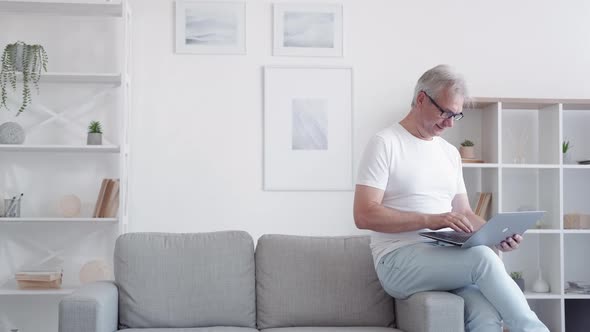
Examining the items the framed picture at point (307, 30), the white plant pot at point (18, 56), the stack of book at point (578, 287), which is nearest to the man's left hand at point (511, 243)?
the stack of book at point (578, 287)

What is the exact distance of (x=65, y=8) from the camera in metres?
4.69

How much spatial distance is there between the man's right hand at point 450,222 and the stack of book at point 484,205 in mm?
1897

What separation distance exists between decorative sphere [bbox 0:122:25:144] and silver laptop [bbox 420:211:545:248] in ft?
8.65

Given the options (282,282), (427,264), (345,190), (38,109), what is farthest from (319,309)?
(38,109)

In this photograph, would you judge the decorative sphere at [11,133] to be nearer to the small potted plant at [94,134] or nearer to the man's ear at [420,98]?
the small potted plant at [94,134]

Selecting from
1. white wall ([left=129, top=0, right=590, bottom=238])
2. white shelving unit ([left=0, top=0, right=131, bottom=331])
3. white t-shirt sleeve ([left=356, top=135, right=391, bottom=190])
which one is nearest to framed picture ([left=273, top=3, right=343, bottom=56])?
white wall ([left=129, top=0, right=590, bottom=238])

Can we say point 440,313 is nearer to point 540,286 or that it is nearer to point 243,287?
point 243,287

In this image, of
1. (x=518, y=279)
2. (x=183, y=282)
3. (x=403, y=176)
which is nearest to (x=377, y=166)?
(x=403, y=176)

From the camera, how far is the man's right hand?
2994 mm

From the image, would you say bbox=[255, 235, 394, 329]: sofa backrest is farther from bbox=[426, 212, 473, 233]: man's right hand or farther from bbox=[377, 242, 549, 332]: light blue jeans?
bbox=[426, 212, 473, 233]: man's right hand

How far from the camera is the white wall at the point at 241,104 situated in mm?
4949

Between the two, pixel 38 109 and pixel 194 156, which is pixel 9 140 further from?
pixel 194 156

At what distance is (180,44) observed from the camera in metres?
4.96

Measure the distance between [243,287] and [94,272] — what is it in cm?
148
